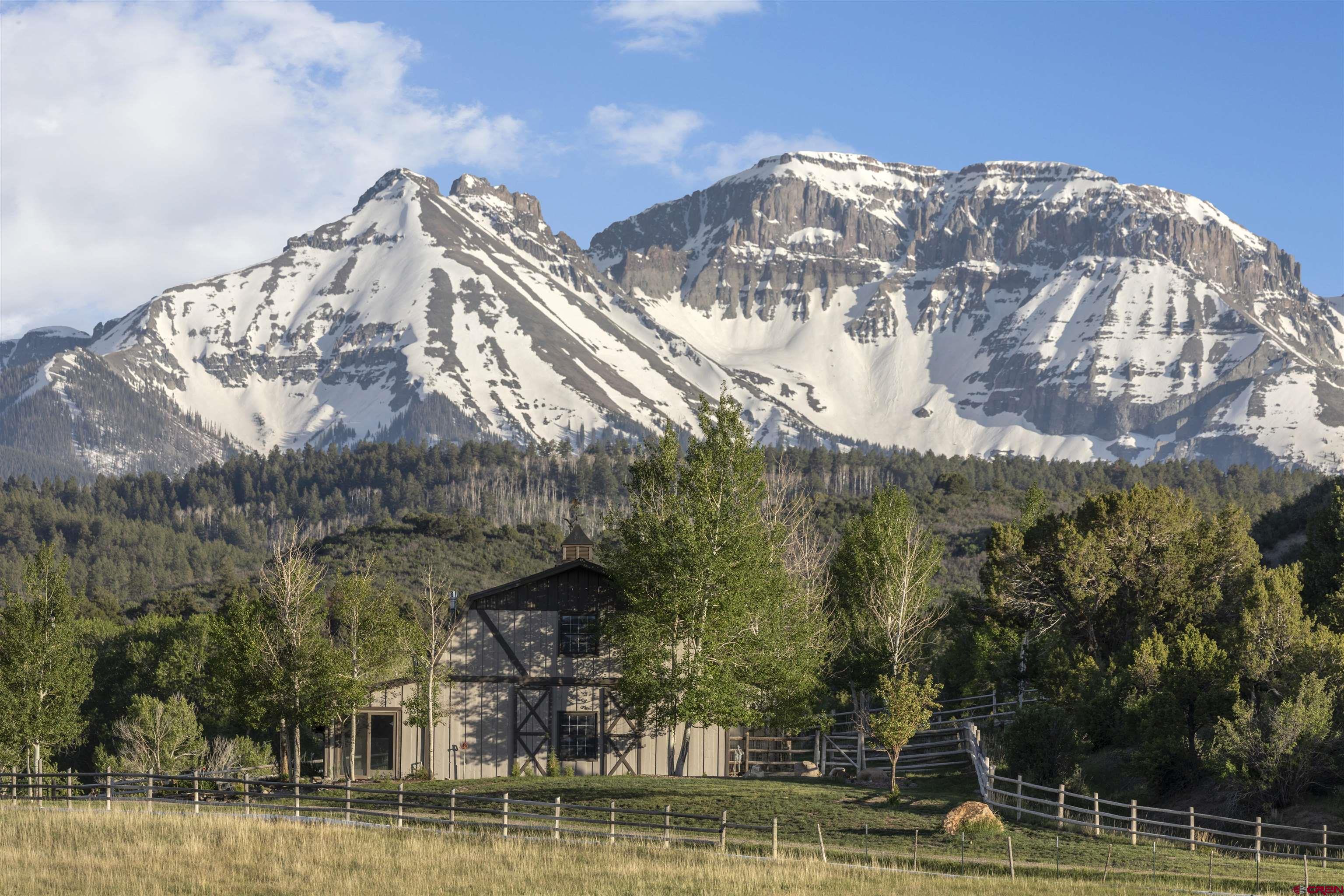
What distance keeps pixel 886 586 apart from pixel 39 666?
28852 mm

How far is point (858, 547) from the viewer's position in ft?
A: 198

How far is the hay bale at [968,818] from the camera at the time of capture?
1438 inches

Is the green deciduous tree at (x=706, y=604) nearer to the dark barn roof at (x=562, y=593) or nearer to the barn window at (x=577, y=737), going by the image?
the dark barn roof at (x=562, y=593)

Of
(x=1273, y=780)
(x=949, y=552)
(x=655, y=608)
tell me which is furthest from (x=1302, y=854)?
(x=949, y=552)

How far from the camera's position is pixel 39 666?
49.8 metres

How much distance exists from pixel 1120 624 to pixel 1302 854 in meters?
17.4

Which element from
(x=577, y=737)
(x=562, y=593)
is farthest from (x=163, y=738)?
(x=562, y=593)

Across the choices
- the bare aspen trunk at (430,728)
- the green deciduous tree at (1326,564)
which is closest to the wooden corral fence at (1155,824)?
the green deciduous tree at (1326,564)

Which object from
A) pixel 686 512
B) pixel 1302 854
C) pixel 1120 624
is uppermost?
pixel 686 512

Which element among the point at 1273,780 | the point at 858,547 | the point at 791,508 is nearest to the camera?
the point at 1273,780

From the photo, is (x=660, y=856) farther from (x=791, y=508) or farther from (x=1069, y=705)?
(x=791, y=508)

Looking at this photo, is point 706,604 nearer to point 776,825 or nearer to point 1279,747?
point 776,825

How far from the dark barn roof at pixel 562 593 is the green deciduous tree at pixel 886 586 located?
1029cm

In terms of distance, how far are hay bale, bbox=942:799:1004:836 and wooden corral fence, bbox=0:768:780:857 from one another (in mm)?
4045
